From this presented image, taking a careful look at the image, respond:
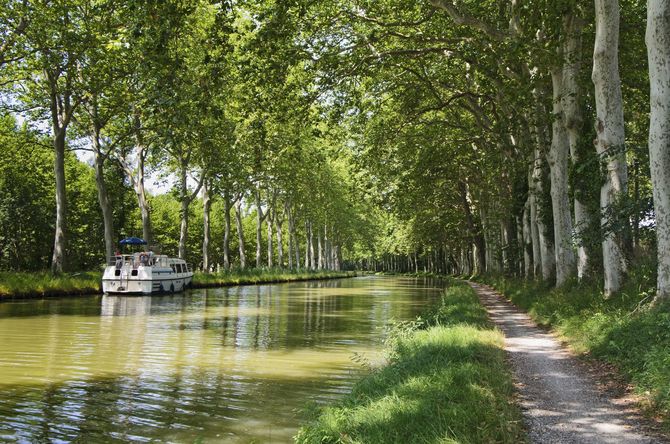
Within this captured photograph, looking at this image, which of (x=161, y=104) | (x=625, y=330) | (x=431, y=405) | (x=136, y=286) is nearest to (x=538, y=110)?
(x=625, y=330)

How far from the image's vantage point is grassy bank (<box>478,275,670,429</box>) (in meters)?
6.98

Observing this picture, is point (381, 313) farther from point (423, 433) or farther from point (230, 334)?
point (423, 433)

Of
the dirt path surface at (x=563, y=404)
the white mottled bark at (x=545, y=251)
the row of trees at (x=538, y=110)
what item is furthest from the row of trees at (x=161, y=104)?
the white mottled bark at (x=545, y=251)

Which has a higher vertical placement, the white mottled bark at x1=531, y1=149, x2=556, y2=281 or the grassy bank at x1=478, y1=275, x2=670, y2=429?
the white mottled bark at x1=531, y1=149, x2=556, y2=281

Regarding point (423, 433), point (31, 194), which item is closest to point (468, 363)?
point (423, 433)

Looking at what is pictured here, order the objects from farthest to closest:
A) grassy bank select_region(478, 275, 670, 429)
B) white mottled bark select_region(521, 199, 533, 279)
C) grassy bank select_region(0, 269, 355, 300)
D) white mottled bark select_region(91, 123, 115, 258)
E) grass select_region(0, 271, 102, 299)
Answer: white mottled bark select_region(91, 123, 115, 258) < white mottled bark select_region(521, 199, 533, 279) < grassy bank select_region(0, 269, 355, 300) < grass select_region(0, 271, 102, 299) < grassy bank select_region(478, 275, 670, 429)

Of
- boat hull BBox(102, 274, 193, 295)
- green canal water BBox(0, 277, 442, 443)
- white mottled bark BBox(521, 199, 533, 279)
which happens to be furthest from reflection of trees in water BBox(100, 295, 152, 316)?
white mottled bark BBox(521, 199, 533, 279)

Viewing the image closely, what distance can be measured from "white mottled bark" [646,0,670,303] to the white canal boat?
2755 centimetres

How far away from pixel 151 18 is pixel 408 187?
72.1 feet

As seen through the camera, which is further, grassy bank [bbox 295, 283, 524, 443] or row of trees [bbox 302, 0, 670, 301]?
row of trees [bbox 302, 0, 670, 301]

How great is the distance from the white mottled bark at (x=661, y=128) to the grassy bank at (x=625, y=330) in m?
0.95

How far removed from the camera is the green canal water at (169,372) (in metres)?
7.69

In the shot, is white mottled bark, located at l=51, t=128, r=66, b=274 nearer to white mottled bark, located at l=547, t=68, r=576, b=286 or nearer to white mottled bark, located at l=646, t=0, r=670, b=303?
white mottled bark, located at l=547, t=68, r=576, b=286

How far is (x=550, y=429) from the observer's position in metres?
6.06
